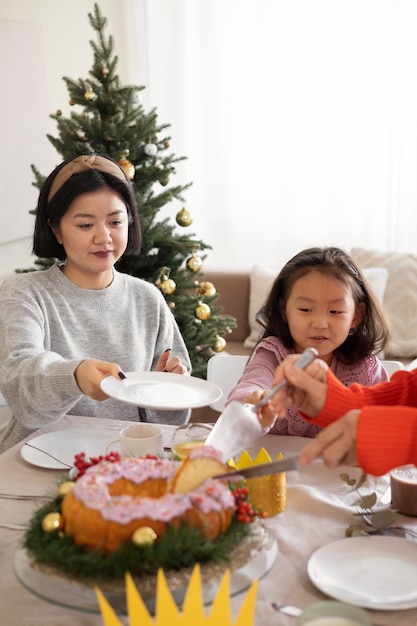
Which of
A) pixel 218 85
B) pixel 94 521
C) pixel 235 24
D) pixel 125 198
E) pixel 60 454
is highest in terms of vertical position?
pixel 235 24

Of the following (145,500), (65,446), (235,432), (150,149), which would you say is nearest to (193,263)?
(150,149)

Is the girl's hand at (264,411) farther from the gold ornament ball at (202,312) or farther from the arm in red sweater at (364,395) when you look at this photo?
the gold ornament ball at (202,312)

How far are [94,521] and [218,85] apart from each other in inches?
156

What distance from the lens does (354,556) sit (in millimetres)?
1208

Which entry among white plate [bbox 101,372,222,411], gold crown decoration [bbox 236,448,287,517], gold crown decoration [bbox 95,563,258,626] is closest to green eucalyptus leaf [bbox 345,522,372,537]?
gold crown decoration [bbox 236,448,287,517]

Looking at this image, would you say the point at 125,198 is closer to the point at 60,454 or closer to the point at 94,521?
the point at 60,454

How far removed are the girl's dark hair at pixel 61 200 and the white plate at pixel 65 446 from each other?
23.8 inches

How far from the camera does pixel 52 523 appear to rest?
1.06 m

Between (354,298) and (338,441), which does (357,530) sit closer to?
(338,441)

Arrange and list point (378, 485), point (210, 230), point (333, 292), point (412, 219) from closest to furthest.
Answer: point (378, 485) → point (333, 292) → point (412, 219) → point (210, 230)

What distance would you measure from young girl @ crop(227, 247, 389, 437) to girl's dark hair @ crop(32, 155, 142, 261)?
0.48m

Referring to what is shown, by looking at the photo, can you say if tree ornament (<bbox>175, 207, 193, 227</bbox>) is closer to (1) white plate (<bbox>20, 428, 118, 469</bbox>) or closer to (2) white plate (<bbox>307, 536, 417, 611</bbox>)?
(1) white plate (<bbox>20, 428, 118, 469</bbox>)

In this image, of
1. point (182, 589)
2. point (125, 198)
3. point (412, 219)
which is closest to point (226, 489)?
point (182, 589)

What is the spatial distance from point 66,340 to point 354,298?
2.46 feet
